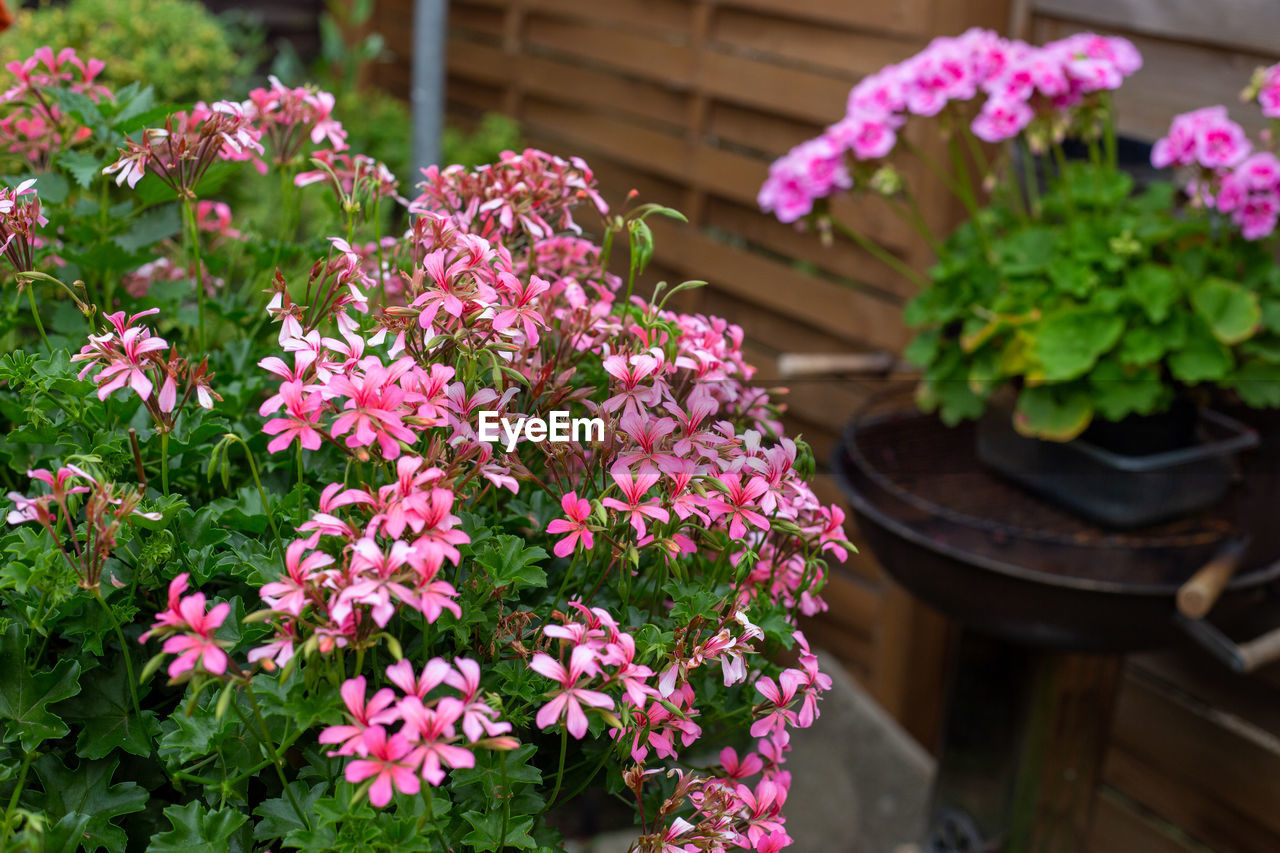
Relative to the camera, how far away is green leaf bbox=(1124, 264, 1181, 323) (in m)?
1.48

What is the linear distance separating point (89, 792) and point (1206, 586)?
3.67ft

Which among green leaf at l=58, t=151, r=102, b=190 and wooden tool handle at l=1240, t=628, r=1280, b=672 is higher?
green leaf at l=58, t=151, r=102, b=190

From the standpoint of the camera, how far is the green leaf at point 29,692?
2.05 feet

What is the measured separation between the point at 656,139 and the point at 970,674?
1.85 meters

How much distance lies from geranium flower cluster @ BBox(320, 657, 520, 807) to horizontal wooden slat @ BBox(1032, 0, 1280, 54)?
67.6 inches

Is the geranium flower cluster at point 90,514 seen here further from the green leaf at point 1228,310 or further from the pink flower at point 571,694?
the green leaf at point 1228,310

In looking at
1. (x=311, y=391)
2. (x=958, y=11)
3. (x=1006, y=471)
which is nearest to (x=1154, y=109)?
(x=958, y=11)

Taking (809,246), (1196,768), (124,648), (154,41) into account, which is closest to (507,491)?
(124,648)

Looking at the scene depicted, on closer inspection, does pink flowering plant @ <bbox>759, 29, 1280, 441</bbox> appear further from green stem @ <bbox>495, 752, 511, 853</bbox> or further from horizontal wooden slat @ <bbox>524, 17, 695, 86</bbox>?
horizontal wooden slat @ <bbox>524, 17, 695, 86</bbox>

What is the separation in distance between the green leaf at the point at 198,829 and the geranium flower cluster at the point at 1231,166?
4.67 feet

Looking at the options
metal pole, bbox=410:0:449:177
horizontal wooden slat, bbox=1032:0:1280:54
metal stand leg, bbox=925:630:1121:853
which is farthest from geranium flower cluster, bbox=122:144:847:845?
metal pole, bbox=410:0:449:177

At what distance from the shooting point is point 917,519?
59.8 inches

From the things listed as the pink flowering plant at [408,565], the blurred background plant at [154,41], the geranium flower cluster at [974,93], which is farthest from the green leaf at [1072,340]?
→ the blurred background plant at [154,41]

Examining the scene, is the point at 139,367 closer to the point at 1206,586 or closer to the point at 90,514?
the point at 90,514
